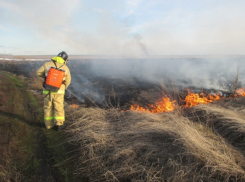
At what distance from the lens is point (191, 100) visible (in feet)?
22.6

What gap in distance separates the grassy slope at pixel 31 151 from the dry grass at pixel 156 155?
305mm

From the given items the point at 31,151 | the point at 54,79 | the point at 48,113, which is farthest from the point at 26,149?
the point at 54,79

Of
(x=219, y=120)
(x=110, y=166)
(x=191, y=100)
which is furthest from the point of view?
(x=191, y=100)

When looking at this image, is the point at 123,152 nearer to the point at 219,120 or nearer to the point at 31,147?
the point at 31,147

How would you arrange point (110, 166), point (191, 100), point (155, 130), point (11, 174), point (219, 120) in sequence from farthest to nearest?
1. point (191, 100)
2. point (219, 120)
3. point (155, 130)
4. point (110, 166)
5. point (11, 174)

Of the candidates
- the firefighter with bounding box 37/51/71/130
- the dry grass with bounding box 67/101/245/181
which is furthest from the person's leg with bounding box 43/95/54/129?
the dry grass with bounding box 67/101/245/181

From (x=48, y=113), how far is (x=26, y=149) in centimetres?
91

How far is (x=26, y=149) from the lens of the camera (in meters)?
2.68

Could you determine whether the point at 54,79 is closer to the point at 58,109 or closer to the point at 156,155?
the point at 58,109

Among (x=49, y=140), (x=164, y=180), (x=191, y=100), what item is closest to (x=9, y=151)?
(x=49, y=140)

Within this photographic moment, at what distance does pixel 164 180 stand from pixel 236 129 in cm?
193

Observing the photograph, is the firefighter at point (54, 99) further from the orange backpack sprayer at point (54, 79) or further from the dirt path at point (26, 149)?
the dirt path at point (26, 149)

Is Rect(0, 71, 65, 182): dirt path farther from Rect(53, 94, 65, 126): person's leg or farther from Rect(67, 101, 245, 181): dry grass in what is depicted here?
Rect(67, 101, 245, 181): dry grass

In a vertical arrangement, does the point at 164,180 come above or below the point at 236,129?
below
